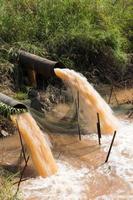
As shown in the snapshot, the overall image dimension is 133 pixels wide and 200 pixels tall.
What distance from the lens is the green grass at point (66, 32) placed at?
34.7 feet

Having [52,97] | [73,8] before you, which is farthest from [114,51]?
[52,97]

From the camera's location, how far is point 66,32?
10789mm

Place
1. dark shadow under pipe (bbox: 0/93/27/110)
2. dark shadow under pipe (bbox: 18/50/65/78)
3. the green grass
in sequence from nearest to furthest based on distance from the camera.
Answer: dark shadow under pipe (bbox: 0/93/27/110) → dark shadow under pipe (bbox: 18/50/65/78) → the green grass

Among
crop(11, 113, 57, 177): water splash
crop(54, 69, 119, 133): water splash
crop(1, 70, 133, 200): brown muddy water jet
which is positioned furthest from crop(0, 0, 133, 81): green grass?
crop(11, 113, 57, 177): water splash

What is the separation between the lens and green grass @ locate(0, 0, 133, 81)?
34.7 feet

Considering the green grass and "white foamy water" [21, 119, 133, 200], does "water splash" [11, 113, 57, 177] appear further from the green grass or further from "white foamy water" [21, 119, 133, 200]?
the green grass

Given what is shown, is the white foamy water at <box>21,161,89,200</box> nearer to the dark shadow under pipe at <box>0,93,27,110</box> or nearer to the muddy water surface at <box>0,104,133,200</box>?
the muddy water surface at <box>0,104,133,200</box>

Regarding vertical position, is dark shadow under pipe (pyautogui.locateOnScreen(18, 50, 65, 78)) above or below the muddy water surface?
above

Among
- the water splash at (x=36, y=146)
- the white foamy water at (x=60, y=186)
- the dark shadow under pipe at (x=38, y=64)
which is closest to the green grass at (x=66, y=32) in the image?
the dark shadow under pipe at (x=38, y=64)

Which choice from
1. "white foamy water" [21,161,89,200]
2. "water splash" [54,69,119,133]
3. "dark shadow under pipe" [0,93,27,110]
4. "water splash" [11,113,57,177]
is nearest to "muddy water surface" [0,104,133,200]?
"white foamy water" [21,161,89,200]

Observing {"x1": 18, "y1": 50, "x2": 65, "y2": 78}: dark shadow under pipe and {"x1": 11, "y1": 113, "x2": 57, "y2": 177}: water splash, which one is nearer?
{"x1": 11, "y1": 113, "x2": 57, "y2": 177}: water splash

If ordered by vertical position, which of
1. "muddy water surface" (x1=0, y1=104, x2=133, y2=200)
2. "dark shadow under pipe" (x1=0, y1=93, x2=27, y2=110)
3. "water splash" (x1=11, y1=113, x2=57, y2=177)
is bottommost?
"muddy water surface" (x1=0, y1=104, x2=133, y2=200)

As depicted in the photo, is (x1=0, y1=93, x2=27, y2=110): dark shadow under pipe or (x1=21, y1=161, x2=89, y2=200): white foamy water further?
(x1=0, y1=93, x2=27, y2=110): dark shadow under pipe

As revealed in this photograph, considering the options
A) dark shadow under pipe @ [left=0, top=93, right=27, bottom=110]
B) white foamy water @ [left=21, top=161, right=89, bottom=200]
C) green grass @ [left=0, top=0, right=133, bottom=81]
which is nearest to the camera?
white foamy water @ [left=21, top=161, right=89, bottom=200]
